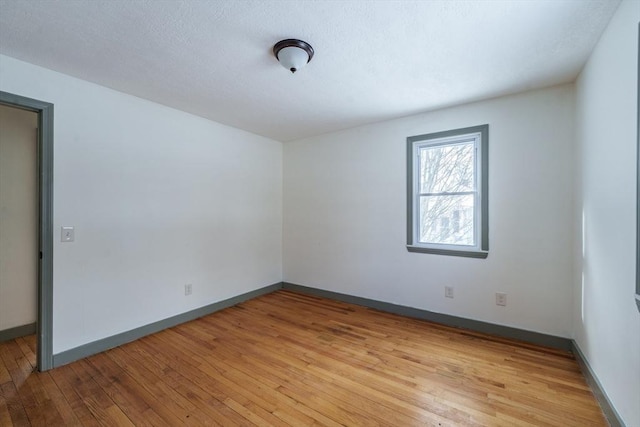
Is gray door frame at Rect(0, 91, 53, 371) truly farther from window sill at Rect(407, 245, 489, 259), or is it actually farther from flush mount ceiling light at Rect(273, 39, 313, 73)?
→ window sill at Rect(407, 245, 489, 259)

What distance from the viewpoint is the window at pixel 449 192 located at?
2891 millimetres

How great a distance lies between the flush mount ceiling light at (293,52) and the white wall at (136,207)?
181 cm

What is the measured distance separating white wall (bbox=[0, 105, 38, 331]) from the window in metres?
4.13

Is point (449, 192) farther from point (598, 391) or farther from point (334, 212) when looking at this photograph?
point (598, 391)

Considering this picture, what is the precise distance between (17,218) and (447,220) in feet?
15.5

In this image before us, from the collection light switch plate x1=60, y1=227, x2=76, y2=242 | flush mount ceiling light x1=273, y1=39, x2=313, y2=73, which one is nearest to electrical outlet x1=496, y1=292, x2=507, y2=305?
flush mount ceiling light x1=273, y1=39, x2=313, y2=73

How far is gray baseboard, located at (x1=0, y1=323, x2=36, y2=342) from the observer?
2732 mm

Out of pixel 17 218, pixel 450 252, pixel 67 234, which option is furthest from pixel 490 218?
pixel 17 218

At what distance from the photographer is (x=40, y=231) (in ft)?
7.22

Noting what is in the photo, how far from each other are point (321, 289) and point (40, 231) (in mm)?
3177

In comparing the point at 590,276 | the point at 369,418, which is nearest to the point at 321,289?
the point at 369,418

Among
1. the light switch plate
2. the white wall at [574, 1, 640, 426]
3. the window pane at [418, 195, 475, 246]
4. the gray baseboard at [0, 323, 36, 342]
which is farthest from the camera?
the window pane at [418, 195, 475, 246]

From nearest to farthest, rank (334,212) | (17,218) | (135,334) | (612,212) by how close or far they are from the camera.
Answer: (612,212)
(135,334)
(17,218)
(334,212)

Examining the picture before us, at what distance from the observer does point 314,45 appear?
191cm
